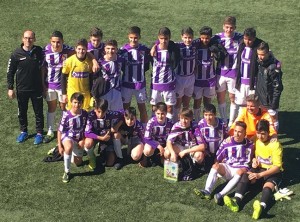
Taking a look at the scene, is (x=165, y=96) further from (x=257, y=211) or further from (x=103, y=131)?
(x=257, y=211)

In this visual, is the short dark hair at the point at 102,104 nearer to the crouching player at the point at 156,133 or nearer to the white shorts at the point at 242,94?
the crouching player at the point at 156,133

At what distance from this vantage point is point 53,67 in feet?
28.1

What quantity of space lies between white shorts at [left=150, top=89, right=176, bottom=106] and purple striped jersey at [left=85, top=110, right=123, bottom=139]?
3.19 ft

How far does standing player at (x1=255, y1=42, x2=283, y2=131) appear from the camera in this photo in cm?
805

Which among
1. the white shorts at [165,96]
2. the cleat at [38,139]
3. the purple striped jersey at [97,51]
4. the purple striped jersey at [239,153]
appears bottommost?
the cleat at [38,139]

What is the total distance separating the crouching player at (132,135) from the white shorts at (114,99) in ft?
1.72

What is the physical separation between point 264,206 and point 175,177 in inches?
55.1

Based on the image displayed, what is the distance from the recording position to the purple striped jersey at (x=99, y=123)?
26.2ft

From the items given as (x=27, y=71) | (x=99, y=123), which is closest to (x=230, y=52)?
(x=99, y=123)

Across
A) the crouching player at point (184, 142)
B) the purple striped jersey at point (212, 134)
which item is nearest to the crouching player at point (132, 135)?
the crouching player at point (184, 142)

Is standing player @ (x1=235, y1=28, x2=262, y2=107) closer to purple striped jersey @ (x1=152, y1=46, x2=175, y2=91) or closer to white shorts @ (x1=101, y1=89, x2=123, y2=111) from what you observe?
purple striped jersey @ (x1=152, y1=46, x2=175, y2=91)

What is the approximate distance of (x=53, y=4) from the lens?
14758 mm

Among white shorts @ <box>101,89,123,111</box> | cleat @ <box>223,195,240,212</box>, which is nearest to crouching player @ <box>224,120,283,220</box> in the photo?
cleat @ <box>223,195,240,212</box>

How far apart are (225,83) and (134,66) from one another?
163cm
